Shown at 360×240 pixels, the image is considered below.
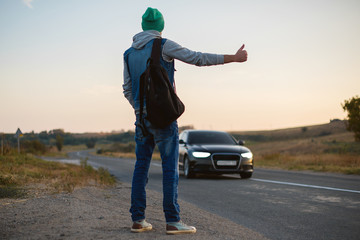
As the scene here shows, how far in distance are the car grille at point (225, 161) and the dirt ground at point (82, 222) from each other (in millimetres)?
6690

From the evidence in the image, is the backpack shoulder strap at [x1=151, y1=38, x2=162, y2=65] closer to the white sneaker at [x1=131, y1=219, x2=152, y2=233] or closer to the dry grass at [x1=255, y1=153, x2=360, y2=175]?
the white sneaker at [x1=131, y1=219, x2=152, y2=233]

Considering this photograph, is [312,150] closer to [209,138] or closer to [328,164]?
[328,164]

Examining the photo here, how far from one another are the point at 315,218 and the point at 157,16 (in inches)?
152

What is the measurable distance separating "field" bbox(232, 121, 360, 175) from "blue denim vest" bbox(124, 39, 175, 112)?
1309 cm

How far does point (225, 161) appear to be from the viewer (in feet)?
43.4

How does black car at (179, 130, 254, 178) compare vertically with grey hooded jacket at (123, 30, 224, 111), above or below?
below

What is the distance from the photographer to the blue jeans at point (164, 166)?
4.11m

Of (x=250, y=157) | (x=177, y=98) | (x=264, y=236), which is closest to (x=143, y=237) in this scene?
(x=177, y=98)

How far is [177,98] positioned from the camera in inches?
159

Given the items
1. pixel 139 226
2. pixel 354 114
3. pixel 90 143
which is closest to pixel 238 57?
pixel 139 226

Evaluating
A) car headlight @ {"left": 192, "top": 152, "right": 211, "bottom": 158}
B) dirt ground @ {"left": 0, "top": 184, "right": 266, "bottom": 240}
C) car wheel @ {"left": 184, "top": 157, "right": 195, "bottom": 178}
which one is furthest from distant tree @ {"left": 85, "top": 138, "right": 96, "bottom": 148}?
dirt ground @ {"left": 0, "top": 184, "right": 266, "bottom": 240}

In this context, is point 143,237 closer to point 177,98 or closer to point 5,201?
point 177,98

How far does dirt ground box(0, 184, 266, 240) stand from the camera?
155 inches

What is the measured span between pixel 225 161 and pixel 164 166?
9202 mm
